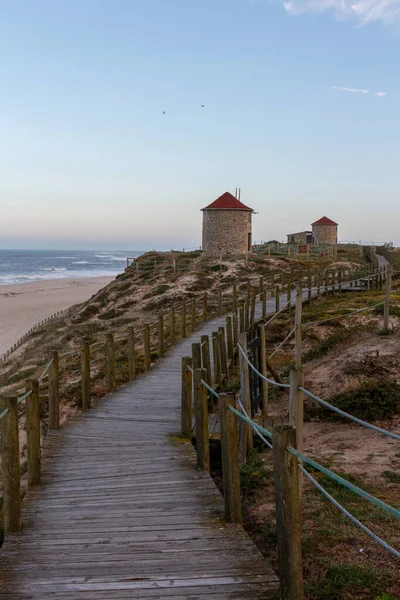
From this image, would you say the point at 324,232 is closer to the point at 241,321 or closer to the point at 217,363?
the point at 241,321

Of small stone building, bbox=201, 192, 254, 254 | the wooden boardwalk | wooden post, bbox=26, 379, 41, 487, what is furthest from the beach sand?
wooden post, bbox=26, 379, 41, 487

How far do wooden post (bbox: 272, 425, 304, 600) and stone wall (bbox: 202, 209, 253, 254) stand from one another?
44.7 m

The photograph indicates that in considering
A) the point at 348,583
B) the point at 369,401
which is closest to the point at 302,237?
the point at 369,401

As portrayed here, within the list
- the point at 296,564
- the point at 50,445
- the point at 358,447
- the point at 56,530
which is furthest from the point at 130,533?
the point at 358,447

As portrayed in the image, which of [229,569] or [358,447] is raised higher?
[229,569]

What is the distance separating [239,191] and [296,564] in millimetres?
55377

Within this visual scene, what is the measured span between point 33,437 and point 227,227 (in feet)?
143

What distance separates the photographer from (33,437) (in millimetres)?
5832

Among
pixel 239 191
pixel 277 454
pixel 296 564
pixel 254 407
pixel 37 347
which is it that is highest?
pixel 239 191

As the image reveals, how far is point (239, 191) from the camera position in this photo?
57.0 metres

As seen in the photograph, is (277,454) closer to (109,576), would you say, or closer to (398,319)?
(109,576)

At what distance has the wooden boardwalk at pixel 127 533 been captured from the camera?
364cm

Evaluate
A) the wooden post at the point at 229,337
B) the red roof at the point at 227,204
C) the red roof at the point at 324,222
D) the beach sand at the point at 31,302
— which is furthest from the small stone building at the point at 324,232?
the wooden post at the point at 229,337

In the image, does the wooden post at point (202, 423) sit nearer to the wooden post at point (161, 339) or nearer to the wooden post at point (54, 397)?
the wooden post at point (54, 397)
